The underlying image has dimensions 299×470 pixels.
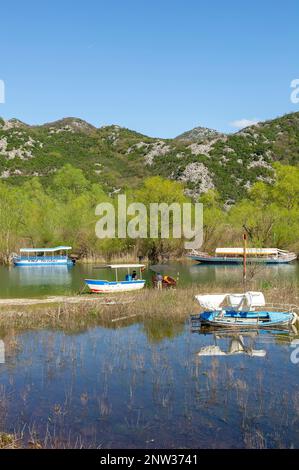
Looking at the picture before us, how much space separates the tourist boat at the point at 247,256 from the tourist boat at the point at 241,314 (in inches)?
1993

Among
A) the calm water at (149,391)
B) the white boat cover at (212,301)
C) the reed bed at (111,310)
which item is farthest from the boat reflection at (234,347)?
the reed bed at (111,310)

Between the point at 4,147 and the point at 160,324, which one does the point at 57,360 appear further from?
the point at 4,147

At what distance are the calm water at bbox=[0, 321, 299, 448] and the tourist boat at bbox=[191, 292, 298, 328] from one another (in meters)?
1.45

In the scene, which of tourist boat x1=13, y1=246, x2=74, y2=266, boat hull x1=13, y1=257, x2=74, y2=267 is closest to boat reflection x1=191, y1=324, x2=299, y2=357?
boat hull x1=13, y1=257, x2=74, y2=267

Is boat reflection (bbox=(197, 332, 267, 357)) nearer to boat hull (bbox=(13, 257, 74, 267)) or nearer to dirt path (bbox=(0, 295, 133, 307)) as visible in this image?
dirt path (bbox=(0, 295, 133, 307))

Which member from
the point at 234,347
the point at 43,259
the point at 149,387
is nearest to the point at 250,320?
the point at 234,347

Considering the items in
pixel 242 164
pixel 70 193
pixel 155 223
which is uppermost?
pixel 242 164

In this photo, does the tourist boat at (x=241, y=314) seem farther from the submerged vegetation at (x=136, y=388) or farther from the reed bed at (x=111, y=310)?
the reed bed at (x=111, y=310)

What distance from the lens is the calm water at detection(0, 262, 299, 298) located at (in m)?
53.2

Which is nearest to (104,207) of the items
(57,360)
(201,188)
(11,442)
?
(201,188)

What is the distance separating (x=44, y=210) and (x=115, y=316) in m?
65.9

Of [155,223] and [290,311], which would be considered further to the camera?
[155,223]

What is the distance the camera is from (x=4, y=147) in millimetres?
163125

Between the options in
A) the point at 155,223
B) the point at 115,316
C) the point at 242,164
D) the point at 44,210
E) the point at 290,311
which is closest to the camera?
the point at 290,311
